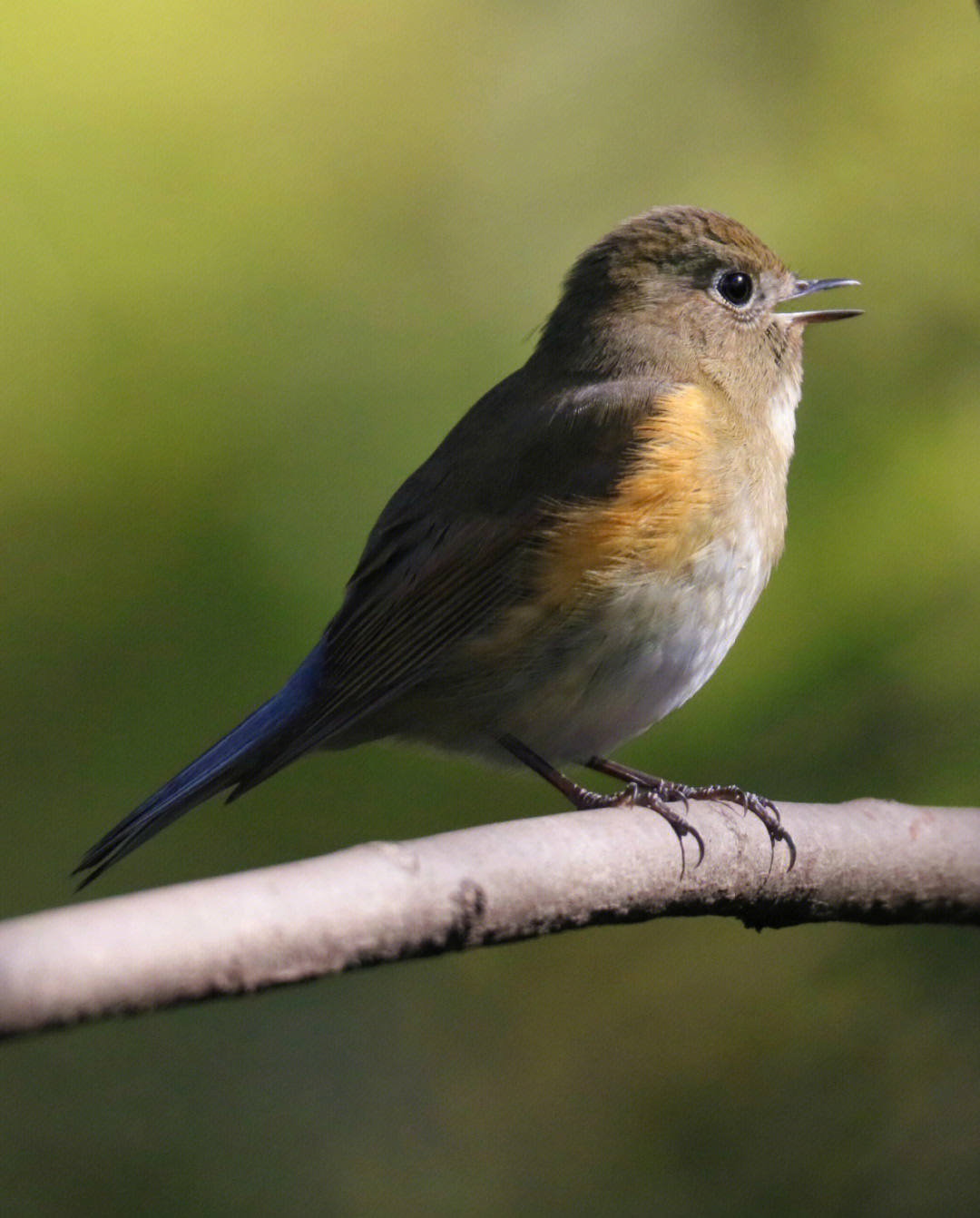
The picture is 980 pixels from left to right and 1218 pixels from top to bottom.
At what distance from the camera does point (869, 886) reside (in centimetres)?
242

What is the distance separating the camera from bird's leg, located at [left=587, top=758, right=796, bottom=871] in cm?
245

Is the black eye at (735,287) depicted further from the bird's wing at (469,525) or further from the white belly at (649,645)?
the white belly at (649,645)

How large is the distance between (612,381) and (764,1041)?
136 cm

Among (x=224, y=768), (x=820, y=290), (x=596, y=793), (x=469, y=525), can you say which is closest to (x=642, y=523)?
(x=469, y=525)

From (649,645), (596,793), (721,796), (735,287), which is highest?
(735,287)

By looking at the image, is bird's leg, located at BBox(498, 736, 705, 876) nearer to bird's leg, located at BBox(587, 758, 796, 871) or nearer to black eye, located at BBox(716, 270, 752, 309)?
bird's leg, located at BBox(587, 758, 796, 871)

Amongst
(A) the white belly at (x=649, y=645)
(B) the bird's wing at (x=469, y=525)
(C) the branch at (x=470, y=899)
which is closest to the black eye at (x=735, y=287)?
(B) the bird's wing at (x=469, y=525)

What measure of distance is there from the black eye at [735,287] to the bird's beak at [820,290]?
9cm

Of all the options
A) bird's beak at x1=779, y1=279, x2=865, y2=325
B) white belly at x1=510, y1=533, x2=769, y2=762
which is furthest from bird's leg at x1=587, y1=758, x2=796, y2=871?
bird's beak at x1=779, y1=279, x2=865, y2=325

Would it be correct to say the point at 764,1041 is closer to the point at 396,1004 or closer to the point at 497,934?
the point at 396,1004

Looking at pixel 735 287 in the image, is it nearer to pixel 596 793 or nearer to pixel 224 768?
pixel 596 793

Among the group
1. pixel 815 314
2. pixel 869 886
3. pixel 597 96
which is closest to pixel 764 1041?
pixel 869 886

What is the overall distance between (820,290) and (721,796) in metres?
1.22

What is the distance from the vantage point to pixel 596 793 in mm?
3199
